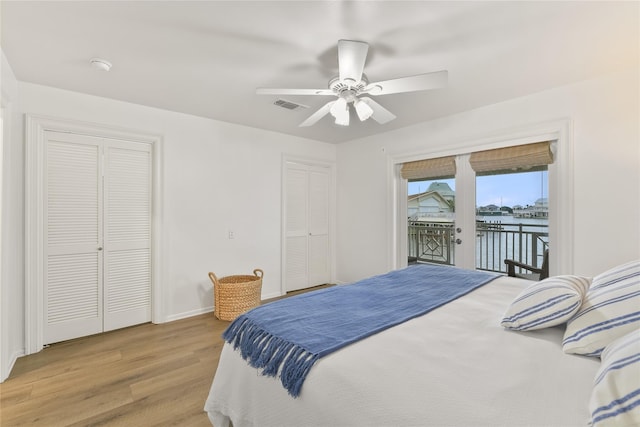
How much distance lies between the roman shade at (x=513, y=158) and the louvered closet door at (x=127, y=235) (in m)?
3.70

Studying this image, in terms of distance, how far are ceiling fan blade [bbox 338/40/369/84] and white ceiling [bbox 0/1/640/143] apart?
0.15 metres

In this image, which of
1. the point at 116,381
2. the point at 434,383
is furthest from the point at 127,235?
the point at 434,383

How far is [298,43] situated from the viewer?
196 cm

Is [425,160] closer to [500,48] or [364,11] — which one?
[500,48]

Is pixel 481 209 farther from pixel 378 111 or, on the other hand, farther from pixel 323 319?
pixel 323 319

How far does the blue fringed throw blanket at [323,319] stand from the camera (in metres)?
1.20

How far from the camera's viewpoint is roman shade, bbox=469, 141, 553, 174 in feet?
9.40

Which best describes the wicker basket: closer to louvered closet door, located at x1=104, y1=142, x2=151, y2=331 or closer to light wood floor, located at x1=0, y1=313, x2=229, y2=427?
light wood floor, located at x1=0, y1=313, x2=229, y2=427

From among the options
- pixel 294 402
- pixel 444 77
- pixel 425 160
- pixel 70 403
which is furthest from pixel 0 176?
pixel 425 160

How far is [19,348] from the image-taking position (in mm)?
2527

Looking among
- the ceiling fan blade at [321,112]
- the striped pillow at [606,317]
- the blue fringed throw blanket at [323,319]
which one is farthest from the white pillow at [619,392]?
the ceiling fan blade at [321,112]

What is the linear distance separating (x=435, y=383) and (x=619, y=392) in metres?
0.44

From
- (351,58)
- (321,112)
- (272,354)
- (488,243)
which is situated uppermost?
(351,58)

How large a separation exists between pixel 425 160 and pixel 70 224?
155 inches
